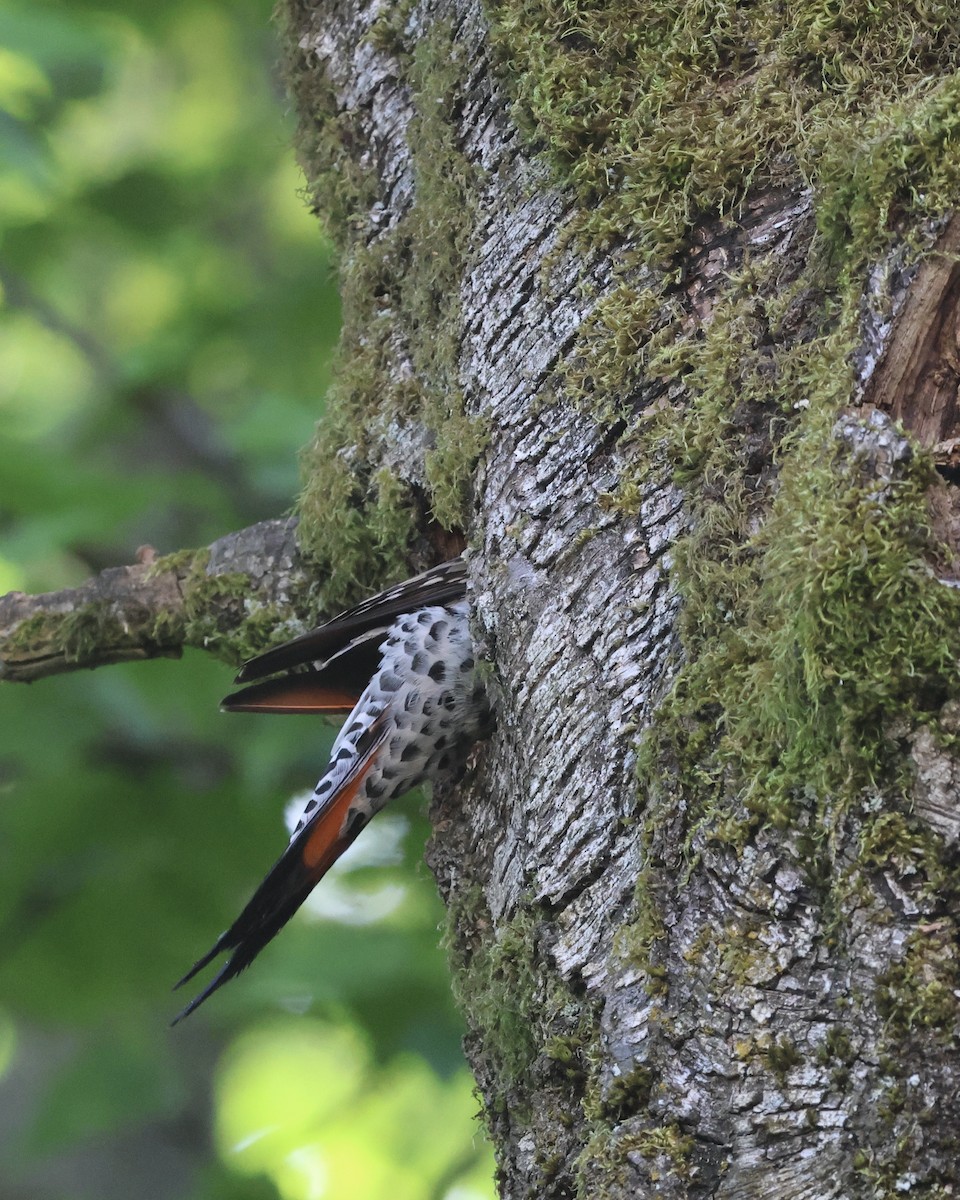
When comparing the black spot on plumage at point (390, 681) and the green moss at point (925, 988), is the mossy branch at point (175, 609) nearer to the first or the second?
the black spot on plumage at point (390, 681)

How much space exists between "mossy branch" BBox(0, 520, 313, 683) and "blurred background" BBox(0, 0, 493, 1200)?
29.2 inches

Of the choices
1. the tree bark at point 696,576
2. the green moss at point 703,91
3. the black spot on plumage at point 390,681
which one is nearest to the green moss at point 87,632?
the black spot on plumage at point 390,681

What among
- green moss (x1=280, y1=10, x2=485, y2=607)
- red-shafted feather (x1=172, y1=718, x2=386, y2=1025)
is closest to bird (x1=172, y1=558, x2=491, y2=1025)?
red-shafted feather (x1=172, y1=718, x2=386, y2=1025)

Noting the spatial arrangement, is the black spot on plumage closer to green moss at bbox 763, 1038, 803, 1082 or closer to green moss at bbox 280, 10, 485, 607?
green moss at bbox 280, 10, 485, 607

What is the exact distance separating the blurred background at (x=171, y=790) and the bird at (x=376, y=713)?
1.24 meters

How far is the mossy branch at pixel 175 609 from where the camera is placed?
2.73 metres

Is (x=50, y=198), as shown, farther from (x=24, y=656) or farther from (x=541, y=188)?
(x=541, y=188)

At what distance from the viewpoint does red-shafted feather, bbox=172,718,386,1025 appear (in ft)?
7.95

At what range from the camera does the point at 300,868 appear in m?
2.52

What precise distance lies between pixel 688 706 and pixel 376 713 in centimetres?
124

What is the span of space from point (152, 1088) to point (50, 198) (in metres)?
3.49

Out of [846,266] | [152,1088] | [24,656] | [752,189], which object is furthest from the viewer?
[152,1088]

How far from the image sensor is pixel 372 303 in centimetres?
262

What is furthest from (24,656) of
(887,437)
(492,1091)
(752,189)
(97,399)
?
(97,399)
